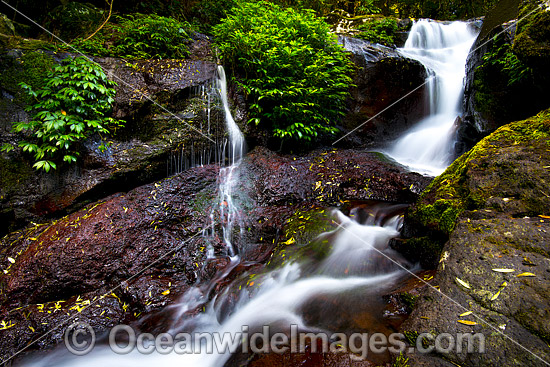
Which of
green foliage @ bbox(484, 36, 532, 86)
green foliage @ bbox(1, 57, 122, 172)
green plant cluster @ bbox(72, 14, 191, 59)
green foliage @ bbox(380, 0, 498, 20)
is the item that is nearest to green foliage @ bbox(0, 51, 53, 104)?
green foliage @ bbox(1, 57, 122, 172)

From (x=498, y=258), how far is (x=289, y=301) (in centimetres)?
189

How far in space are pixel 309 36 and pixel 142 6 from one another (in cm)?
521

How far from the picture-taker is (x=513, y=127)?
9.49 ft

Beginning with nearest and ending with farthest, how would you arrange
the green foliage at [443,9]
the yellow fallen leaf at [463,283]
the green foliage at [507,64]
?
1. the yellow fallen leaf at [463,283]
2. the green foliage at [507,64]
3. the green foliage at [443,9]

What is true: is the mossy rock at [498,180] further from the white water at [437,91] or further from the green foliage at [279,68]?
the green foliage at [279,68]

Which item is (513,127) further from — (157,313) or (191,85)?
(191,85)

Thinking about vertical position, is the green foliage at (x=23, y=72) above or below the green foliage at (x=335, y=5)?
below

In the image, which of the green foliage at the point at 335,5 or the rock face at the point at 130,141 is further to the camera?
the green foliage at the point at 335,5

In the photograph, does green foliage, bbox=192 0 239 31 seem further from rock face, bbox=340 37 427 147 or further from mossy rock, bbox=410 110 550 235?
mossy rock, bbox=410 110 550 235

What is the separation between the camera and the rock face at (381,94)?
6699 millimetres

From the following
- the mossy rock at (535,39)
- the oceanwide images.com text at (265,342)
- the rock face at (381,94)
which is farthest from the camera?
the rock face at (381,94)

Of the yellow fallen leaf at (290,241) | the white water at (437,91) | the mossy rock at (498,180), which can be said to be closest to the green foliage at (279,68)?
the yellow fallen leaf at (290,241)

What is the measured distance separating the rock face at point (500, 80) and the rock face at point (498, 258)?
5.90 feet

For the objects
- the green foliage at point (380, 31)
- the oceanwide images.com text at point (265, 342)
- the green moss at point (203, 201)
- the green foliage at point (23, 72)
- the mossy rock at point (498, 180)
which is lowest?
the oceanwide images.com text at point (265, 342)
